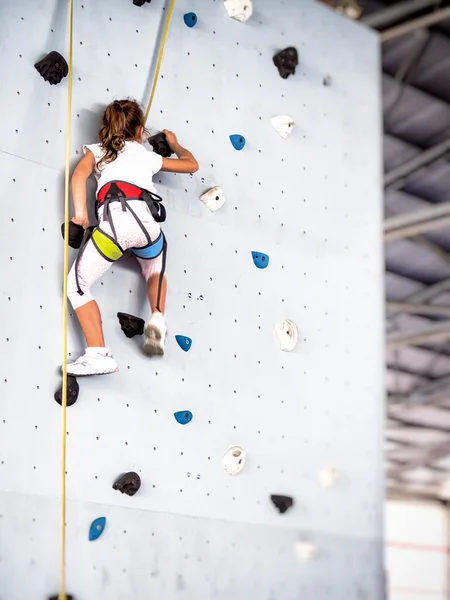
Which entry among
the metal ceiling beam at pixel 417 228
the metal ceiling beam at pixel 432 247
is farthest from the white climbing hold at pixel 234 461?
the metal ceiling beam at pixel 432 247

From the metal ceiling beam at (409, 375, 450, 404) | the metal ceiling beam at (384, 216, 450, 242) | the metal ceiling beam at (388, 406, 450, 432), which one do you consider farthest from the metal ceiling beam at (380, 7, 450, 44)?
the metal ceiling beam at (388, 406, 450, 432)

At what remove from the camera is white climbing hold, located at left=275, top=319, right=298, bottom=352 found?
11.1ft

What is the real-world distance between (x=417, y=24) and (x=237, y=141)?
3345mm

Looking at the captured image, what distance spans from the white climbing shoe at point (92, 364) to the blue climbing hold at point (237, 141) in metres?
1.13

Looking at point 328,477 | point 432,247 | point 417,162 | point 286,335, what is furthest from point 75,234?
point 432,247

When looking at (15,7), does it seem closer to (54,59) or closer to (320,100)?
(54,59)

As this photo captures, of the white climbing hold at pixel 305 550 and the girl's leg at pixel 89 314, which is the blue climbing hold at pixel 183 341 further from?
the white climbing hold at pixel 305 550

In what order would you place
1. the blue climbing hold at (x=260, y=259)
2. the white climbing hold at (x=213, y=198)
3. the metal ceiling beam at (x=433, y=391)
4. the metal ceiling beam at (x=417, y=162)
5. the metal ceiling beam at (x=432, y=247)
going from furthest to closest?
the metal ceiling beam at (x=433, y=391)
the metal ceiling beam at (x=432, y=247)
the metal ceiling beam at (x=417, y=162)
the blue climbing hold at (x=260, y=259)
the white climbing hold at (x=213, y=198)

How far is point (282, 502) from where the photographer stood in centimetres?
322

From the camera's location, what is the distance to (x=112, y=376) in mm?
2881

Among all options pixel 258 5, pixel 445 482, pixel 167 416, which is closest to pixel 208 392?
pixel 167 416

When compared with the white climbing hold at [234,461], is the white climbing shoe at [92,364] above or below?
above

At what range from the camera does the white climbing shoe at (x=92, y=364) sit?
2734 mm

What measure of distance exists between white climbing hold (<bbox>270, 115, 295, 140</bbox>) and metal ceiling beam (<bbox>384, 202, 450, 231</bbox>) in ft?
14.9
